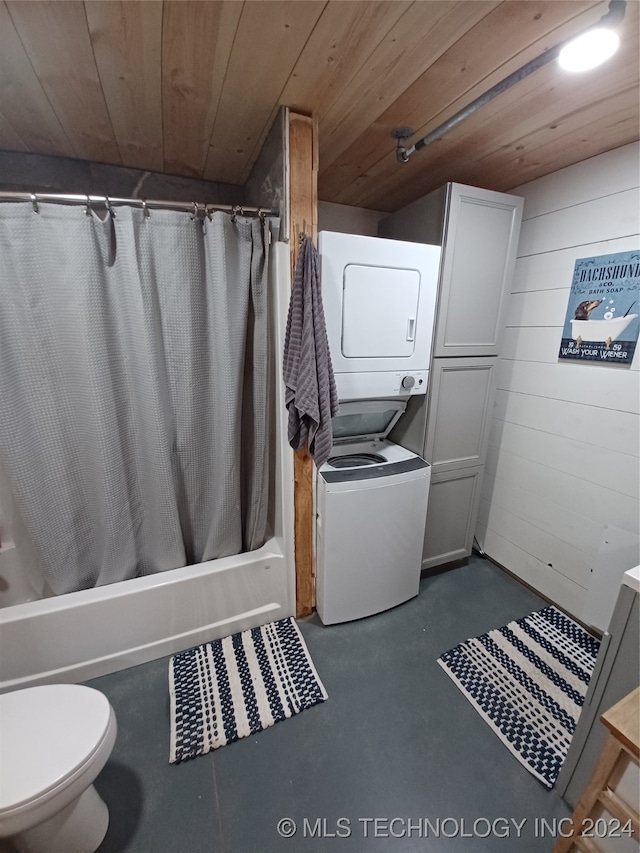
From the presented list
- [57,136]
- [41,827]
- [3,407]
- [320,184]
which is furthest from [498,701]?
[57,136]

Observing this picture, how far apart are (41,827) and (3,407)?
129cm

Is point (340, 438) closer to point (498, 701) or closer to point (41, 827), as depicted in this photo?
point (498, 701)

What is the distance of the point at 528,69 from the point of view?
37.6 inches

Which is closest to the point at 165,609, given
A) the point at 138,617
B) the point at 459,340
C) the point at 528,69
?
the point at 138,617

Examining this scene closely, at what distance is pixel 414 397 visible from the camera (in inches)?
71.4

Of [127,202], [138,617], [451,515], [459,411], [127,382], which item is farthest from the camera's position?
[451,515]

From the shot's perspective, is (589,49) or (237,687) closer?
(589,49)

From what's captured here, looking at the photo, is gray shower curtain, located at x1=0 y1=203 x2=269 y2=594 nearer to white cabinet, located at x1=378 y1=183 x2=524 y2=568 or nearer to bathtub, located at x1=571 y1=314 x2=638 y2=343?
white cabinet, located at x1=378 y1=183 x2=524 y2=568

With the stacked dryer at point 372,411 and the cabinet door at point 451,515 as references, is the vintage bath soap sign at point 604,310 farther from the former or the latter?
the cabinet door at point 451,515

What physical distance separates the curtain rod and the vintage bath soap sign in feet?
4.84

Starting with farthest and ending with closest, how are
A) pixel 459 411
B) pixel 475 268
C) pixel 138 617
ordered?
pixel 459 411
pixel 475 268
pixel 138 617

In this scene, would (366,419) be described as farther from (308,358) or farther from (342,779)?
(342,779)

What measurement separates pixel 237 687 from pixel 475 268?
222 cm

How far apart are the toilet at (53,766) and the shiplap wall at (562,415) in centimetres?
213
